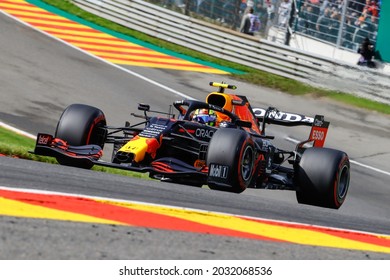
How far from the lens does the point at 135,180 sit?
9172mm

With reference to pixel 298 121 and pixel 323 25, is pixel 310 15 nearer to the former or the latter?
pixel 323 25

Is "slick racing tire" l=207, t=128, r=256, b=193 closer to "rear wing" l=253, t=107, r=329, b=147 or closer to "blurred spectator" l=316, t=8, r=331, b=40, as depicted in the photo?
"rear wing" l=253, t=107, r=329, b=147

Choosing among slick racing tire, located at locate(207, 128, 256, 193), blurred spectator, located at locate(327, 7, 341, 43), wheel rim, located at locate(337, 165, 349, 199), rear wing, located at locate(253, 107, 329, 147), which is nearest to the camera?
slick racing tire, located at locate(207, 128, 256, 193)

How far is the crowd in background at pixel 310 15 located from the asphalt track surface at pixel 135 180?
2270 millimetres

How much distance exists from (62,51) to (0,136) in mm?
8630

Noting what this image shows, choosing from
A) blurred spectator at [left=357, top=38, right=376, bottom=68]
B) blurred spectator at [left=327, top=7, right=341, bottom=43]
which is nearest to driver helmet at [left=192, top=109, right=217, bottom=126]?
blurred spectator at [left=357, top=38, right=376, bottom=68]

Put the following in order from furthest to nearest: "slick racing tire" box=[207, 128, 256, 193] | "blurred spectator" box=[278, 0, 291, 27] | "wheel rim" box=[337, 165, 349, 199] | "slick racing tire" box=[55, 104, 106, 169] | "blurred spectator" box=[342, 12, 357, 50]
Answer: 1. "blurred spectator" box=[278, 0, 291, 27]
2. "blurred spectator" box=[342, 12, 357, 50]
3. "wheel rim" box=[337, 165, 349, 199]
4. "slick racing tire" box=[55, 104, 106, 169]
5. "slick racing tire" box=[207, 128, 256, 193]

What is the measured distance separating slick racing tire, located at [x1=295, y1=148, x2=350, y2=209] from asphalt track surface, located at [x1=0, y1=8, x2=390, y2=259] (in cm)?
64

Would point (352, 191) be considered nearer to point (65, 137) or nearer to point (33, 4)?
point (65, 137)

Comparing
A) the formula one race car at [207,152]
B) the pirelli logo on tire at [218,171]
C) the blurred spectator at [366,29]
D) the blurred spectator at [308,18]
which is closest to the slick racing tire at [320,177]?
the formula one race car at [207,152]

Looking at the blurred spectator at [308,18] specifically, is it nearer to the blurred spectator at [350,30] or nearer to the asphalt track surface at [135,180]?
the blurred spectator at [350,30]

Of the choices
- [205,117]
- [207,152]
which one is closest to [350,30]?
[205,117]

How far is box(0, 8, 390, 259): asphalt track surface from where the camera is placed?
5.20 metres

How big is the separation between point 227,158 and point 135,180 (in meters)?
1.46
